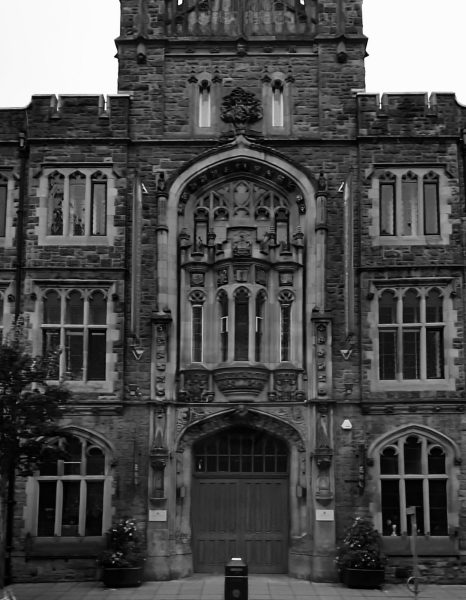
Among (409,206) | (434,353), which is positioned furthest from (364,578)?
(409,206)

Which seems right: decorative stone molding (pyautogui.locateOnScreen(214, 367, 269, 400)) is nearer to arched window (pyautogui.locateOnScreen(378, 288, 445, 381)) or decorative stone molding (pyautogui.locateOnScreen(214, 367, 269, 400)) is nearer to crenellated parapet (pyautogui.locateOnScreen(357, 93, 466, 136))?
arched window (pyautogui.locateOnScreen(378, 288, 445, 381))

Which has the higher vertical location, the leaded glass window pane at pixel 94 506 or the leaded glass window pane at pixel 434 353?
the leaded glass window pane at pixel 434 353

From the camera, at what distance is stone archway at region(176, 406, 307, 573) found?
2398 cm

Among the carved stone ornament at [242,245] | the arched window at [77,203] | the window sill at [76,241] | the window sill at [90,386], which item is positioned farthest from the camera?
the arched window at [77,203]

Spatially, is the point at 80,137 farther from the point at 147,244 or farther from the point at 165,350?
the point at 165,350

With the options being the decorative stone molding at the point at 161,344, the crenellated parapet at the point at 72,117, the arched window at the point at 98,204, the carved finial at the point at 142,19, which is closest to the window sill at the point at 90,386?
the decorative stone molding at the point at 161,344

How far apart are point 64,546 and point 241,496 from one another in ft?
14.7

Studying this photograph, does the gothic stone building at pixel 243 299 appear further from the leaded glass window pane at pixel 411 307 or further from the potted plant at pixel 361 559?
the potted plant at pixel 361 559

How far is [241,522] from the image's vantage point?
2423cm

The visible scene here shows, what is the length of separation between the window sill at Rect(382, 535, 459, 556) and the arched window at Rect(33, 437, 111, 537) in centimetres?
683

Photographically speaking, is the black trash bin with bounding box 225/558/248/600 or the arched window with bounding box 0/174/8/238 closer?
the black trash bin with bounding box 225/558/248/600

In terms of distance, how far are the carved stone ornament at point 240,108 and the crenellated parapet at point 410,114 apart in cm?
271

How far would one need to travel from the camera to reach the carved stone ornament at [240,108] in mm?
25500

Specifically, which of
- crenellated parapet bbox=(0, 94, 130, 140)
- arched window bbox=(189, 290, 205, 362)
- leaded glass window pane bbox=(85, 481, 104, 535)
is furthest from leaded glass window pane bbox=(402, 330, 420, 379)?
crenellated parapet bbox=(0, 94, 130, 140)
